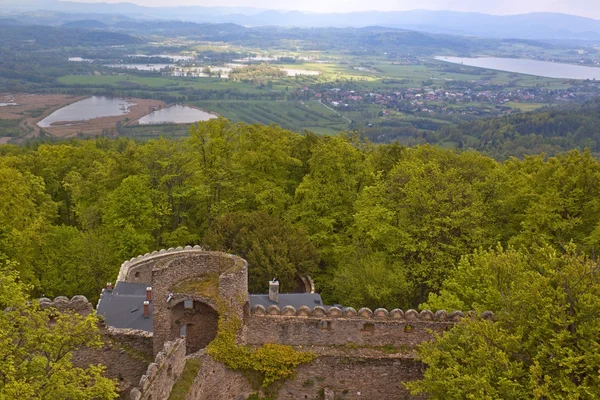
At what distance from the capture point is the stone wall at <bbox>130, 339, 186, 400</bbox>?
53.5ft

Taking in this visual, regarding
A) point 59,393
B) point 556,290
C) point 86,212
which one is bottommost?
point 86,212

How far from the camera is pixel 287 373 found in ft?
70.4

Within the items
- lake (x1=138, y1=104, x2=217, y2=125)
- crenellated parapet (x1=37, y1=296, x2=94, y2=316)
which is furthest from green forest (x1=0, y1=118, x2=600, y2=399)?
lake (x1=138, y1=104, x2=217, y2=125)

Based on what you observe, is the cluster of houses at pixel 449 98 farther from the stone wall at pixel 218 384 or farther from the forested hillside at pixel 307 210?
the stone wall at pixel 218 384

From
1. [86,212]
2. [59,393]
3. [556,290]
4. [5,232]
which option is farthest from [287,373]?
[86,212]

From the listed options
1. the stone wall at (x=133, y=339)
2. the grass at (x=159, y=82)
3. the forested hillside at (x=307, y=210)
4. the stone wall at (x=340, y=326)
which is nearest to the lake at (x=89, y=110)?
the grass at (x=159, y=82)

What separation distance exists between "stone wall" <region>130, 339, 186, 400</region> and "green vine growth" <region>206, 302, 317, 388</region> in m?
1.78

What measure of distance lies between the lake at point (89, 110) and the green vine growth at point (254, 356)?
106 metres

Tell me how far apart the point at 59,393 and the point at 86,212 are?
28226 mm

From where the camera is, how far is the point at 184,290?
69.6 feet

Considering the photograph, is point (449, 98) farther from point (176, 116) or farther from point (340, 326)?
point (340, 326)

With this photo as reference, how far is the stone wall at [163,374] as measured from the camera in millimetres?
16322

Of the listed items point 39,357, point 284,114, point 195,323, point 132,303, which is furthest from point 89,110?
point 39,357

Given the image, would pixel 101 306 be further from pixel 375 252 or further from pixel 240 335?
pixel 375 252
